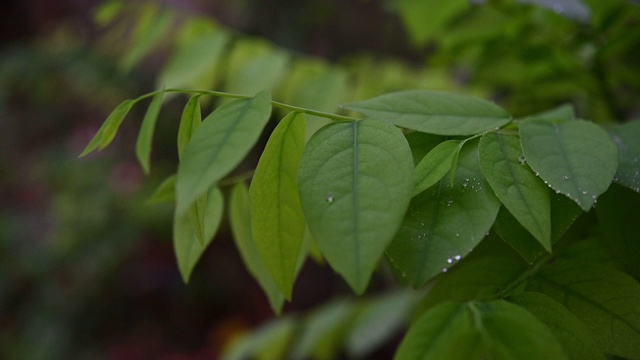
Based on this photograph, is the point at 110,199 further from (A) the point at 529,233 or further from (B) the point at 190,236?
(A) the point at 529,233

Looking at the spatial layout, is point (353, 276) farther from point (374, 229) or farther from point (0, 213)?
Answer: point (0, 213)

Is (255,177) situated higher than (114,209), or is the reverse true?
(255,177)

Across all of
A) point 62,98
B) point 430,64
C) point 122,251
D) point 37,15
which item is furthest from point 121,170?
point 430,64

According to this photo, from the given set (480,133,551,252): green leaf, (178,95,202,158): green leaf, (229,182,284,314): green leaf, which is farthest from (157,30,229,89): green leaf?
(480,133,551,252): green leaf

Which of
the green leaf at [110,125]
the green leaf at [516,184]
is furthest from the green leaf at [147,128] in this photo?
the green leaf at [516,184]

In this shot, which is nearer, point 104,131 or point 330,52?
point 104,131

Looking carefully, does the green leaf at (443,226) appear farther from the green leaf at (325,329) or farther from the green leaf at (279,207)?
the green leaf at (325,329)

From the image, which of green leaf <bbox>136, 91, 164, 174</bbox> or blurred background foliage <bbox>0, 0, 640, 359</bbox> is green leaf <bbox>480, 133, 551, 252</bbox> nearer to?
green leaf <bbox>136, 91, 164, 174</bbox>
